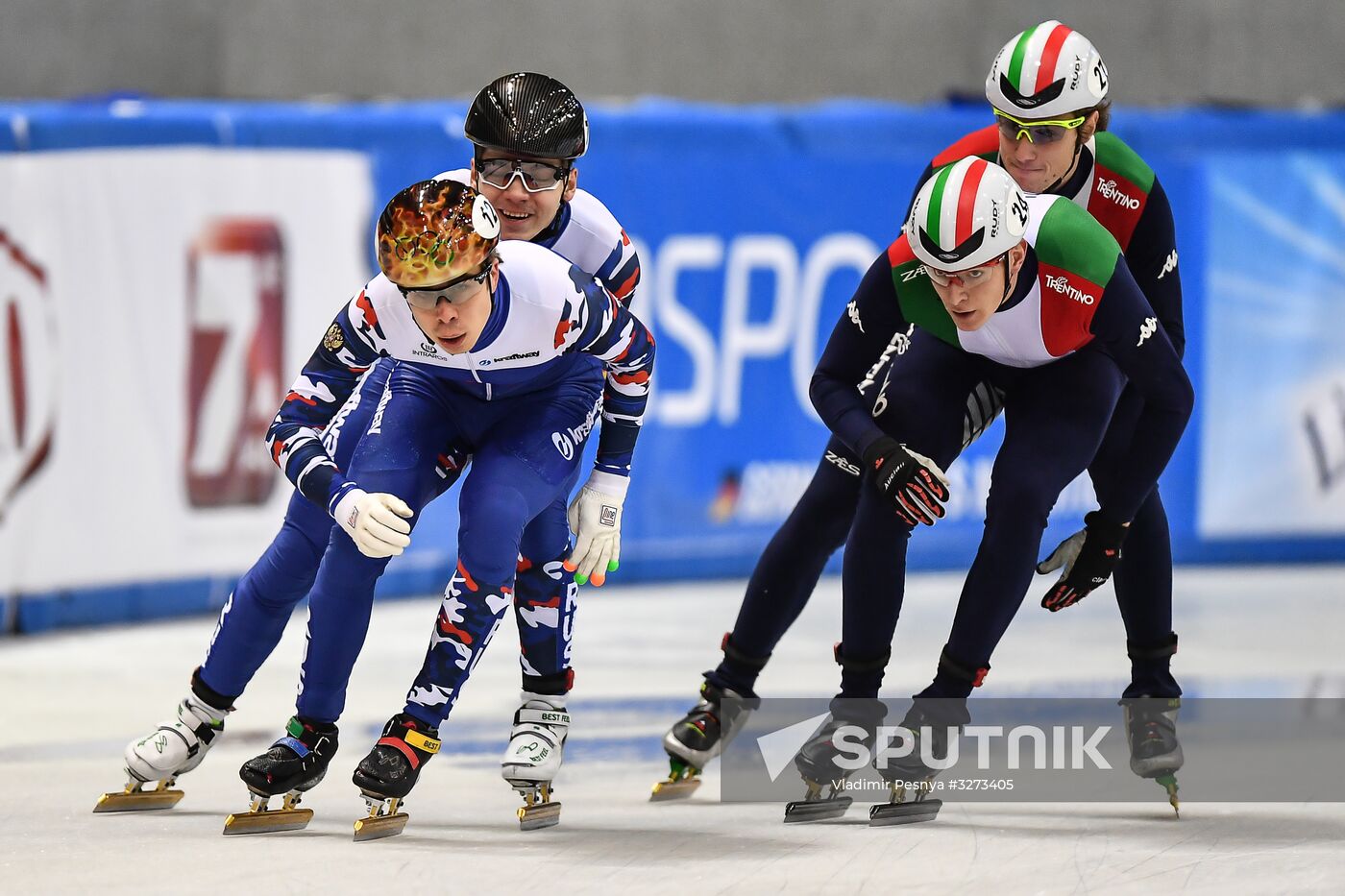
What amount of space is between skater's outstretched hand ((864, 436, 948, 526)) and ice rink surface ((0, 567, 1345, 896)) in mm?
724

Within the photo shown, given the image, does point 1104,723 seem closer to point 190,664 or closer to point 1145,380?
point 1145,380

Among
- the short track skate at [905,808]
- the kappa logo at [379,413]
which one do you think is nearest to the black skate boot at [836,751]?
the short track skate at [905,808]

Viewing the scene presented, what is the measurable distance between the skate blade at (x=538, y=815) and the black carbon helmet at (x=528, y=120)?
1.51m

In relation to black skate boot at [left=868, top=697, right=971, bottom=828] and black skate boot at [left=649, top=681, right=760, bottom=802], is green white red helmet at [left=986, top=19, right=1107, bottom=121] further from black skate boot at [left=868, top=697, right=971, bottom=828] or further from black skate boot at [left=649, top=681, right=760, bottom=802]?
black skate boot at [left=649, top=681, right=760, bottom=802]

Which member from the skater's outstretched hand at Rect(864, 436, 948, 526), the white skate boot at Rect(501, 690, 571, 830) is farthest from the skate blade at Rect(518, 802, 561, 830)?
the skater's outstretched hand at Rect(864, 436, 948, 526)

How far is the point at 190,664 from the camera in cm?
687

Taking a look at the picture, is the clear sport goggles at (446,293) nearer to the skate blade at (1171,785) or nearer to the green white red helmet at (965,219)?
the green white red helmet at (965,219)

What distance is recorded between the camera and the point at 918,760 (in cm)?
452

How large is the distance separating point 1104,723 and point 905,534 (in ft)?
6.05

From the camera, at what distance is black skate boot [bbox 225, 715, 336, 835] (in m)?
4.37

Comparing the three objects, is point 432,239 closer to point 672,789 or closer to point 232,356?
point 672,789

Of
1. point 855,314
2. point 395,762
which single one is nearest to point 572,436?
point 855,314

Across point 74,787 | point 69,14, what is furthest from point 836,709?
point 69,14

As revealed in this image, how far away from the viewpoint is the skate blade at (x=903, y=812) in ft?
15.1
